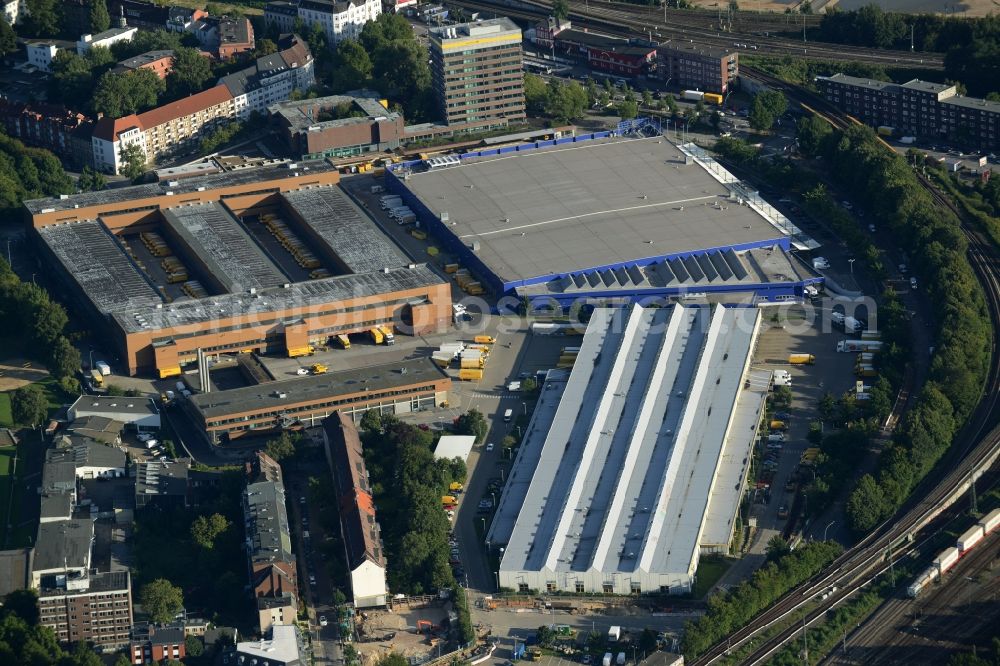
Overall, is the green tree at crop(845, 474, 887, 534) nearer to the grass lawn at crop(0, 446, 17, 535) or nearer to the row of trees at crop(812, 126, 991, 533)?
the row of trees at crop(812, 126, 991, 533)

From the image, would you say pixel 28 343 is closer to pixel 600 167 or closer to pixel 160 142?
pixel 160 142

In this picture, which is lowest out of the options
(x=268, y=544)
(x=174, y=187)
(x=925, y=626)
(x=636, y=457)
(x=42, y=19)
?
(x=925, y=626)

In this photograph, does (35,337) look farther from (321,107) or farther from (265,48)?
(265,48)

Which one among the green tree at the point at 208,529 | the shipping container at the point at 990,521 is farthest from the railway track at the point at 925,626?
the green tree at the point at 208,529

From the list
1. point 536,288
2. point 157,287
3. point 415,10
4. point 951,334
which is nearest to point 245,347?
point 157,287

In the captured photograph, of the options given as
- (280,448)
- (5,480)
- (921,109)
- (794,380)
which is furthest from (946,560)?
(921,109)

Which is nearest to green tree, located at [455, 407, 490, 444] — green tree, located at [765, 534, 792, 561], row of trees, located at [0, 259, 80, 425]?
green tree, located at [765, 534, 792, 561]
